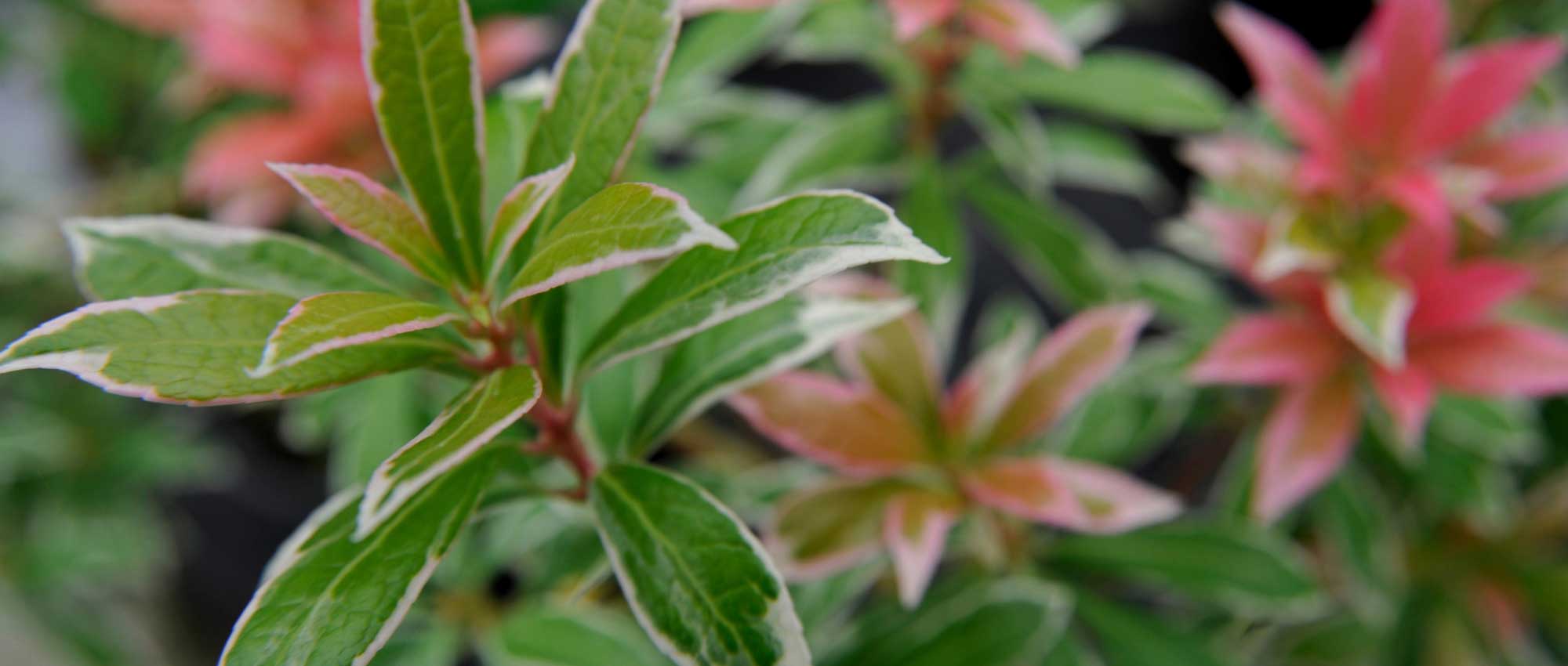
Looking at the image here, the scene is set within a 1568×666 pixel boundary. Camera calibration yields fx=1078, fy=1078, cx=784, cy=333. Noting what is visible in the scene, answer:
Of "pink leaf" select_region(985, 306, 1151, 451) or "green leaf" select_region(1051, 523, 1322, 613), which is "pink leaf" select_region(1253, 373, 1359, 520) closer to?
"green leaf" select_region(1051, 523, 1322, 613)

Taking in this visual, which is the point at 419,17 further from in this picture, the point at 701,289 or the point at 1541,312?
the point at 1541,312

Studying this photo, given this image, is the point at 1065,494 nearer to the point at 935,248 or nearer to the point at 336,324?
the point at 935,248

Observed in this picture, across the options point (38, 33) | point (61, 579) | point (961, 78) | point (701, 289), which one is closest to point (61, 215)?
point (38, 33)

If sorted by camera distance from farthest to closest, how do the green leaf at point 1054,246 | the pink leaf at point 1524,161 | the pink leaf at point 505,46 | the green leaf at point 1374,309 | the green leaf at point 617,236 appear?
the pink leaf at point 505,46, the green leaf at point 1054,246, the pink leaf at point 1524,161, the green leaf at point 1374,309, the green leaf at point 617,236

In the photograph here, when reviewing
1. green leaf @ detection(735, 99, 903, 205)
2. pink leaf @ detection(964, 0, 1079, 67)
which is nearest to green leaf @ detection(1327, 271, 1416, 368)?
pink leaf @ detection(964, 0, 1079, 67)

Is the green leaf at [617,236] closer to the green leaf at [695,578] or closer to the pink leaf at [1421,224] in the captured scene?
the green leaf at [695,578]

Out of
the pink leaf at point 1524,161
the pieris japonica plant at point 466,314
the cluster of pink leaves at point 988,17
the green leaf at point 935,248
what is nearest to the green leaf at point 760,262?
the pieris japonica plant at point 466,314

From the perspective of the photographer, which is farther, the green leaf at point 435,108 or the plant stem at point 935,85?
the plant stem at point 935,85
